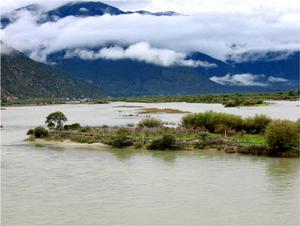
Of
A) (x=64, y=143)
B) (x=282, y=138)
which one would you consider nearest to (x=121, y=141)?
(x=64, y=143)

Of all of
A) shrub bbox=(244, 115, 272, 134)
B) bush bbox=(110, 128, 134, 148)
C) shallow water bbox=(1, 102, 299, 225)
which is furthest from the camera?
shrub bbox=(244, 115, 272, 134)

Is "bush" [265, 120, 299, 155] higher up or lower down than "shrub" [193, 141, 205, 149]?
higher up

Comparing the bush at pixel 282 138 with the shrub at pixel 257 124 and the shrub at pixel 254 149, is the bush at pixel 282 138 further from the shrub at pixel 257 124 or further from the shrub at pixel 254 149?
the shrub at pixel 257 124

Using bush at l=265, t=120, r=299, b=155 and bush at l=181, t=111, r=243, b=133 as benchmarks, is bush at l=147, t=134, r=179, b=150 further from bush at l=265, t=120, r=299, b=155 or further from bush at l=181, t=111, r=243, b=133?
bush at l=265, t=120, r=299, b=155

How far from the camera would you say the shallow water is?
87.3ft

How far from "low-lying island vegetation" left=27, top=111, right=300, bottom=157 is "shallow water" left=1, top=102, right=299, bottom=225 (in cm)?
194

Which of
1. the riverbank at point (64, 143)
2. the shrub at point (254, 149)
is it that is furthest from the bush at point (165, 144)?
the shrub at point (254, 149)

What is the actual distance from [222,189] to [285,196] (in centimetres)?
374

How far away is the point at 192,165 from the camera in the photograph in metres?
41.2

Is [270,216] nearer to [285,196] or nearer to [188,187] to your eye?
[285,196]

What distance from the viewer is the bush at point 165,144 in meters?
50.0

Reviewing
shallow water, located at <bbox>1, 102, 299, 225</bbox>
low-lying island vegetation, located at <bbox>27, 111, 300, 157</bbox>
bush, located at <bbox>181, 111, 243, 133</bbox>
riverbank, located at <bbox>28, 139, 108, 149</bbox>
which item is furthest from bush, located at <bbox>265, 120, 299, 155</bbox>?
riverbank, located at <bbox>28, 139, 108, 149</bbox>

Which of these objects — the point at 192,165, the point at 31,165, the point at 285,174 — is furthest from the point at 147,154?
the point at 285,174

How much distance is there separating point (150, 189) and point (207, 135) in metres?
21.1
